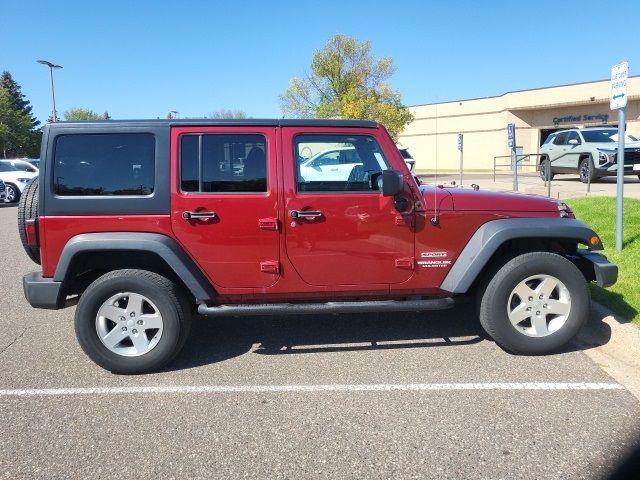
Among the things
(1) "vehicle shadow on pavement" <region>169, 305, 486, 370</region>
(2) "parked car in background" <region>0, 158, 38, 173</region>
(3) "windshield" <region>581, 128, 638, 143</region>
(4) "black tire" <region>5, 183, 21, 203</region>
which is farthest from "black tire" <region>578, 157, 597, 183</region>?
(4) "black tire" <region>5, 183, 21, 203</region>

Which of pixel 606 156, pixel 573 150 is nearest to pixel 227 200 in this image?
pixel 606 156

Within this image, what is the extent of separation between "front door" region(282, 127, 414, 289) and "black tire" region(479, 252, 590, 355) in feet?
2.27

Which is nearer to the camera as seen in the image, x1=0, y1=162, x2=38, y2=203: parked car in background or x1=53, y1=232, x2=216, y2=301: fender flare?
x1=53, y1=232, x2=216, y2=301: fender flare

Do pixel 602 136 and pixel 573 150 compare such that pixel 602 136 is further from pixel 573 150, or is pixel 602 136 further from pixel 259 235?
pixel 259 235

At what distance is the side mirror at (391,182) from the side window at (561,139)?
16371 millimetres

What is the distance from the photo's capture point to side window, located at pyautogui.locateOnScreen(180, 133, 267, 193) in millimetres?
3893

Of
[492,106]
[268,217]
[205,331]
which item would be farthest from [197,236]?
[492,106]

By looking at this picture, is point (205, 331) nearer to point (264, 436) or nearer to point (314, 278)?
point (314, 278)

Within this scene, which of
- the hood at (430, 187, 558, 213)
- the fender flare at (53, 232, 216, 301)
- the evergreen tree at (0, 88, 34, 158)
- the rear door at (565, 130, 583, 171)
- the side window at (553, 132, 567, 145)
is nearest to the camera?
the fender flare at (53, 232, 216, 301)

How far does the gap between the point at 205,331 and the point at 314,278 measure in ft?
4.90

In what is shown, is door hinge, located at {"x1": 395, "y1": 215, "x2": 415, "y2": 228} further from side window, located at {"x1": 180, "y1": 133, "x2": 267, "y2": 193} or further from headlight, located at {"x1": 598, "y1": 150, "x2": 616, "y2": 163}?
headlight, located at {"x1": 598, "y1": 150, "x2": 616, "y2": 163}

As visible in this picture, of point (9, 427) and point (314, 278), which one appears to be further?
point (314, 278)

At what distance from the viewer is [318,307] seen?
400cm

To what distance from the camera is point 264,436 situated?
3.04m
